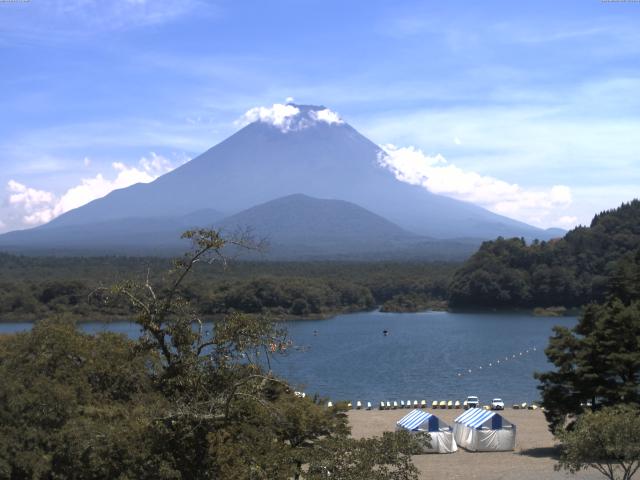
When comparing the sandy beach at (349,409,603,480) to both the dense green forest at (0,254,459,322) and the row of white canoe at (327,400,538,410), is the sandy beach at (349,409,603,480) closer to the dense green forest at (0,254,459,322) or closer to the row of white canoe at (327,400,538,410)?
the row of white canoe at (327,400,538,410)

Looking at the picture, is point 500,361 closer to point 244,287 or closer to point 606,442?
point 244,287

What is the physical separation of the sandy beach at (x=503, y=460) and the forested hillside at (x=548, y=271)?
40.4m

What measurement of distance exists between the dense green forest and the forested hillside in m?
4.52

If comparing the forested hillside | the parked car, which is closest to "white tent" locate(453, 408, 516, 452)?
the parked car

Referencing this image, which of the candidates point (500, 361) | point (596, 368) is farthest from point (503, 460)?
point (500, 361)

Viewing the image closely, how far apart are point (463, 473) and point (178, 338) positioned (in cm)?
962

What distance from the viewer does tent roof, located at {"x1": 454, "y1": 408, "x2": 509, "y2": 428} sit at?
18125mm

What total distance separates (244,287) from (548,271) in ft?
71.1

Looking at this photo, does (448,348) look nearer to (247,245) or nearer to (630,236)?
(630,236)

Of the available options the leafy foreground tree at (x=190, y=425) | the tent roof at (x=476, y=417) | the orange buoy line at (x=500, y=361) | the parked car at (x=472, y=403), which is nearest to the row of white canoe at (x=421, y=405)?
the parked car at (x=472, y=403)

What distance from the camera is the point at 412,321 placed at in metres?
56.3

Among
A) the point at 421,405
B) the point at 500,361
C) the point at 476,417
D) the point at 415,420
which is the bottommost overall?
the point at 421,405

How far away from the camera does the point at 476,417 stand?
60.5ft

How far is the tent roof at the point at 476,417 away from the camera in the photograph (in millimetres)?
18125
